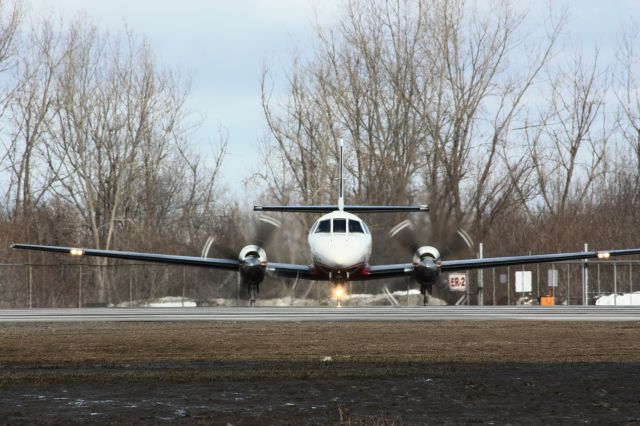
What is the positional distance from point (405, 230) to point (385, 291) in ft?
35.4

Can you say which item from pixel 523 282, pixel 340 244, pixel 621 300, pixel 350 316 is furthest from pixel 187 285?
pixel 350 316

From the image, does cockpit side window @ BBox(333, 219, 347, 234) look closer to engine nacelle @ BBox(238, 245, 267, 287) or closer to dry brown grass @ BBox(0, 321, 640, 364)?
engine nacelle @ BBox(238, 245, 267, 287)

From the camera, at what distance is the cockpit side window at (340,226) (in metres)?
34.1

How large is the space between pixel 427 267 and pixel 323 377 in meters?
23.8

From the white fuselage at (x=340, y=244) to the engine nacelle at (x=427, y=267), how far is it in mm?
1863

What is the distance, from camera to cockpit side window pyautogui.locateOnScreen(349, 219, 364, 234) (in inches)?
1351

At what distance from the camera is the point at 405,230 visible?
39.1m

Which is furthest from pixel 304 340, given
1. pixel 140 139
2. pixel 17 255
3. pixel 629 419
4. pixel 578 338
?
pixel 140 139

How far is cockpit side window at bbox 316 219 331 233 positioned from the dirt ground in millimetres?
14256

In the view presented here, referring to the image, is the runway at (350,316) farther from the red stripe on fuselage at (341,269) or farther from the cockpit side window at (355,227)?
the cockpit side window at (355,227)

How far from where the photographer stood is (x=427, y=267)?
34.8 meters

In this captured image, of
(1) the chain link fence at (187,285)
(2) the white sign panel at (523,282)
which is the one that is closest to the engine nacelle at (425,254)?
(2) the white sign panel at (523,282)

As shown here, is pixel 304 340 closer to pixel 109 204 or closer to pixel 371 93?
pixel 371 93

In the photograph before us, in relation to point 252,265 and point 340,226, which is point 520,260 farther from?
point 252,265
